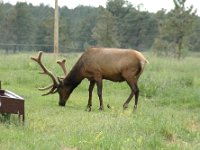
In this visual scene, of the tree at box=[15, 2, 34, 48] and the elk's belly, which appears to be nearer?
the elk's belly

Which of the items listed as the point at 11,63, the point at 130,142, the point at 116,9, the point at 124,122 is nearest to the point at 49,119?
the point at 124,122

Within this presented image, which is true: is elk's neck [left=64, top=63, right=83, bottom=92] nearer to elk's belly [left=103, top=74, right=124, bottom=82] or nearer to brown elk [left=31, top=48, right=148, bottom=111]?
brown elk [left=31, top=48, right=148, bottom=111]

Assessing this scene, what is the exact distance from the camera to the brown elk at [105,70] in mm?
12109

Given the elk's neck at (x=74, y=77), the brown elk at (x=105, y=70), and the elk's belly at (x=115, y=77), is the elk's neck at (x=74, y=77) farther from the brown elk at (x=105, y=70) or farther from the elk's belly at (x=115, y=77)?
the elk's belly at (x=115, y=77)

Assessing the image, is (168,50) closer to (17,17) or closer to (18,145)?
(17,17)

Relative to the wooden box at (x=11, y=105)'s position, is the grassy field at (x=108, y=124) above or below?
below

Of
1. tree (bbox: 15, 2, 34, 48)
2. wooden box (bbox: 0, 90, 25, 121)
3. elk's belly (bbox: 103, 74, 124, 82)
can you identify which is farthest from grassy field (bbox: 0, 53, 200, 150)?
tree (bbox: 15, 2, 34, 48)

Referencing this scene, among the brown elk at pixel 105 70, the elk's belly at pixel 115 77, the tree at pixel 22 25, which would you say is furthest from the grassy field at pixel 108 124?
the tree at pixel 22 25

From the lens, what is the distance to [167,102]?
575 inches

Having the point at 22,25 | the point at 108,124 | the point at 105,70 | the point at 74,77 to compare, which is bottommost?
the point at 108,124

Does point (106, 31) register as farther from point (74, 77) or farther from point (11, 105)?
point (11, 105)

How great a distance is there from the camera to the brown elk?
12109 mm

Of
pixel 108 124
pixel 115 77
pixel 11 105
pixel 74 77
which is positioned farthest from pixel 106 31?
pixel 11 105

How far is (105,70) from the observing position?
12453mm
